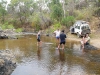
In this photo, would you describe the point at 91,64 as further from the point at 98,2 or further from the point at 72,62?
the point at 98,2

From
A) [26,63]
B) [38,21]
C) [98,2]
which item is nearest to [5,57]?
[26,63]

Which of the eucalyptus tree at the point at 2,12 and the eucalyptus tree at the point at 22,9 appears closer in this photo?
the eucalyptus tree at the point at 22,9

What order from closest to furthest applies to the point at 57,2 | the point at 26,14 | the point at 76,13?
the point at 76,13 < the point at 57,2 < the point at 26,14

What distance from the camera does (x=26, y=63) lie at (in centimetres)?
1209

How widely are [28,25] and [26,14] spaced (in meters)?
5.28

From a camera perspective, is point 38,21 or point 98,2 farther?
point 38,21

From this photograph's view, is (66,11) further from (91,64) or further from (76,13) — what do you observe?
(91,64)

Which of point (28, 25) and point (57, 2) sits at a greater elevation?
point (57, 2)

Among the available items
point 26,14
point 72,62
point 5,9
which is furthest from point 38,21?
point 72,62

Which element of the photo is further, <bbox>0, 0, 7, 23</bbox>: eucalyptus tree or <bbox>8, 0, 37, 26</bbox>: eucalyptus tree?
<bbox>0, 0, 7, 23</bbox>: eucalyptus tree

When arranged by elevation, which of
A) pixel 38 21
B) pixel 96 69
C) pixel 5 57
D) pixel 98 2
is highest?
pixel 98 2

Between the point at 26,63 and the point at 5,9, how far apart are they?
5402 centimetres

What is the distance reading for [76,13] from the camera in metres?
46.5

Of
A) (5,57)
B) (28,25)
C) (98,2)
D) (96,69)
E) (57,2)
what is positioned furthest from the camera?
(28,25)
